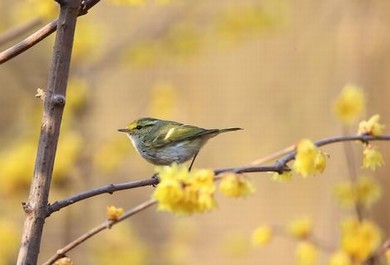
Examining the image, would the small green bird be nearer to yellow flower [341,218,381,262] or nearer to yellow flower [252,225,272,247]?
yellow flower [252,225,272,247]

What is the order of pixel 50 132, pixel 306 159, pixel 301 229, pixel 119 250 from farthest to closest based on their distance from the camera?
pixel 119 250, pixel 301 229, pixel 306 159, pixel 50 132

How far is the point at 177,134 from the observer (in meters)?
1.86

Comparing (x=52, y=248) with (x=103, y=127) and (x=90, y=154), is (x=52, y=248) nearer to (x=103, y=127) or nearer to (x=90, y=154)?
(x=90, y=154)

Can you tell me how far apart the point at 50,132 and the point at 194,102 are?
371 centimetres

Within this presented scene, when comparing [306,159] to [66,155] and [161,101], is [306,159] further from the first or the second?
[161,101]

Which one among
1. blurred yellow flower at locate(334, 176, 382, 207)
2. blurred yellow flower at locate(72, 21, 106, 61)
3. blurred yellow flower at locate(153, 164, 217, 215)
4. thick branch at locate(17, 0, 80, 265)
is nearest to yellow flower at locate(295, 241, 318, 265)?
blurred yellow flower at locate(334, 176, 382, 207)

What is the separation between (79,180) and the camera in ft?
10.2

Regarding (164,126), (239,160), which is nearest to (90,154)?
(164,126)

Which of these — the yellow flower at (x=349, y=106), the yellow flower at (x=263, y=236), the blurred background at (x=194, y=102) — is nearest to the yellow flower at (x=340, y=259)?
the yellow flower at (x=263, y=236)

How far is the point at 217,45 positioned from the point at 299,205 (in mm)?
1922

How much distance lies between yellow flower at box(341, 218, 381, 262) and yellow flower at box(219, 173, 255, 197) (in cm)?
62

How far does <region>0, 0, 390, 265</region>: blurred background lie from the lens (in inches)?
117

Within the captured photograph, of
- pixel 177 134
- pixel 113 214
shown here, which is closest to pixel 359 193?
pixel 177 134

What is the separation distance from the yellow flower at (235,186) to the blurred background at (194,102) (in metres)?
0.40
